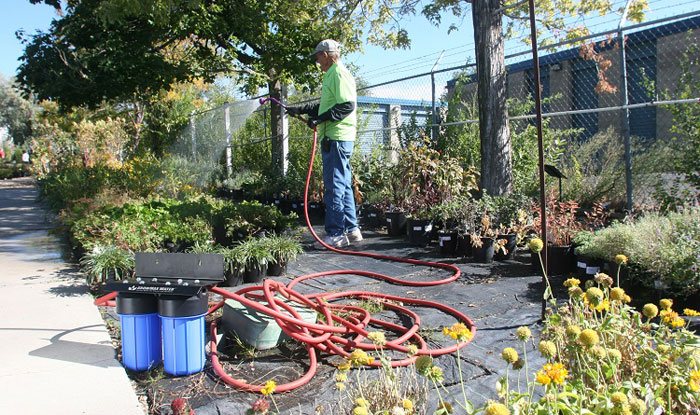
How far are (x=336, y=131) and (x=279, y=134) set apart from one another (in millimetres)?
5579

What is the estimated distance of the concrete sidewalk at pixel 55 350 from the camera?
235 centimetres

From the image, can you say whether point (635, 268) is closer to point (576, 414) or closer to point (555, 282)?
point (555, 282)

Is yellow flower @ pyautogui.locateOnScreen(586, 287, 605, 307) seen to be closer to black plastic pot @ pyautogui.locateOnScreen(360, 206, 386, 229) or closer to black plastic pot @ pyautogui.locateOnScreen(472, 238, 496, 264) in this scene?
black plastic pot @ pyautogui.locateOnScreen(472, 238, 496, 264)

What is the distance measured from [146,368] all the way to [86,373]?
10.9 inches

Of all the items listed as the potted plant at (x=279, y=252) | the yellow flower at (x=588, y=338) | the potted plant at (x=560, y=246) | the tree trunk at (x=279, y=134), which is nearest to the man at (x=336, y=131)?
the potted plant at (x=279, y=252)

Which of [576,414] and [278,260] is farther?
[278,260]

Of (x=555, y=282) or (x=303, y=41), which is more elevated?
(x=303, y=41)

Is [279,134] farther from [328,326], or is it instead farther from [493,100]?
[328,326]

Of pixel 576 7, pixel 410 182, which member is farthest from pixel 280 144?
pixel 576 7

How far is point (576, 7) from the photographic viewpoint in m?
8.53

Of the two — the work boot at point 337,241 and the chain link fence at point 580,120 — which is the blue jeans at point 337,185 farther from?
the chain link fence at point 580,120

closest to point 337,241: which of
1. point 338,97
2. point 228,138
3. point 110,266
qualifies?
point 338,97

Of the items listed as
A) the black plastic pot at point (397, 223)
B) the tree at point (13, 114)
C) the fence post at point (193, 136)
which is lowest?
the black plastic pot at point (397, 223)

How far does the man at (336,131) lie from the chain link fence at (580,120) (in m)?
2.12
